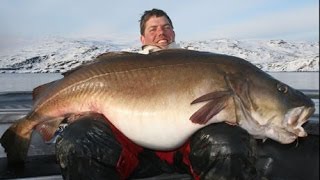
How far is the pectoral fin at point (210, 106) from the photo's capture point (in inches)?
126

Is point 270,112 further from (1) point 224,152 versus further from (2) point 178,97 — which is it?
(2) point 178,97

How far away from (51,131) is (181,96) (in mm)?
1302

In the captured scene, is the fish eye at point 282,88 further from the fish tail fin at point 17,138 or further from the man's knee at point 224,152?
the fish tail fin at point 17,138

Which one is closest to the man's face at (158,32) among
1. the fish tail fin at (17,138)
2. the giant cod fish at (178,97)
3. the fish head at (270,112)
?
the giant cod fish at (178,97)

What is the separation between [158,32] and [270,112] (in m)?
2.00

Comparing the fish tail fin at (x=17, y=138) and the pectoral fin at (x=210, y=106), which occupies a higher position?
the pectoral fin at (x=210, y=106)

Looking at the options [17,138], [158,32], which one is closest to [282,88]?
[158,32]

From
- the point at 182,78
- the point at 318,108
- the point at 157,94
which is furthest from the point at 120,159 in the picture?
the point at 318,108

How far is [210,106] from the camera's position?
3.19m

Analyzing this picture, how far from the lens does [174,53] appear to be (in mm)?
3646

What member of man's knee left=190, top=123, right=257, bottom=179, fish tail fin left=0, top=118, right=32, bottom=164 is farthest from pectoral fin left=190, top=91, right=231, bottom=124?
fish tail fin left=0, top=118, right=32, bottom=164

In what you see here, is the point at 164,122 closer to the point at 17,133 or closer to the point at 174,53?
the point at 174,53

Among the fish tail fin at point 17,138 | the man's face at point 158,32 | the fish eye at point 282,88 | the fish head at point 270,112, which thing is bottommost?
the fish tail fin at point 17,138

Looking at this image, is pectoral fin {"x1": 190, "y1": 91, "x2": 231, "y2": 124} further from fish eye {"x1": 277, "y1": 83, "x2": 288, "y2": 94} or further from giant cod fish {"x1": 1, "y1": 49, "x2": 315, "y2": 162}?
fish eye {"x1": 277, "y1": 83, "x2": 288, "y2": 94}
